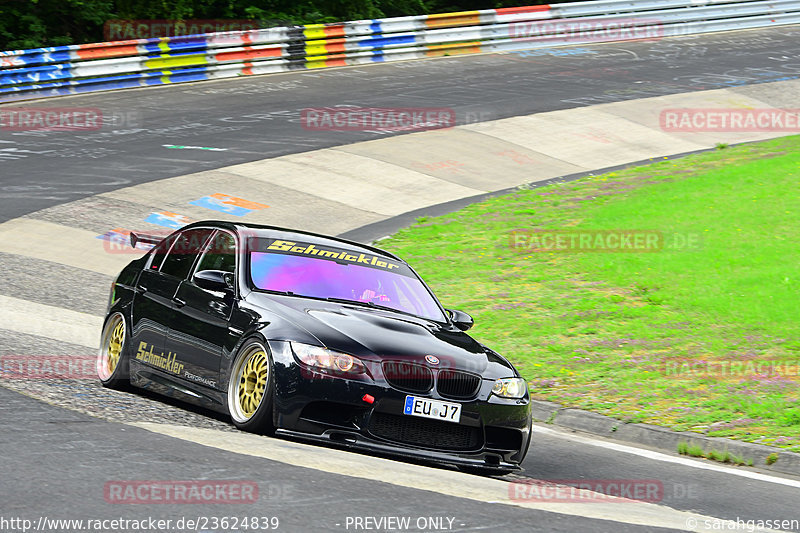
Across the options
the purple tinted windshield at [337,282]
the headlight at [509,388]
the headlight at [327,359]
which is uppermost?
the purple tinted windshield at [337,282]

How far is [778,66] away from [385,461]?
25.4m

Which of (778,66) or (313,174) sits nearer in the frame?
(313,174)

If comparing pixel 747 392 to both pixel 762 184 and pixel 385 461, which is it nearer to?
pixel 385 461

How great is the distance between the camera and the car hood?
283 inches

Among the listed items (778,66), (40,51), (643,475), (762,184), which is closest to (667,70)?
(778,66)

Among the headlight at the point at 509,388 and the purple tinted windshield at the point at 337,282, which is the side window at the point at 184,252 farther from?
the headlight at the point at 509,388

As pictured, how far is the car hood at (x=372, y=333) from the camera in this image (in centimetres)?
718

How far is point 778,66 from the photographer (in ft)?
95.6

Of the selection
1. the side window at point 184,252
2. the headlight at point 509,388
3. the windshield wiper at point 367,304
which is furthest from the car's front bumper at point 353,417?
the side window at point 184,252

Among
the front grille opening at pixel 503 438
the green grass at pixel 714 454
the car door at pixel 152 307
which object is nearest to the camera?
the front grille opening at pixel 503 438

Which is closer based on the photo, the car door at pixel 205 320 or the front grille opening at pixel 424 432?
the front grille opening at pixel 424 432

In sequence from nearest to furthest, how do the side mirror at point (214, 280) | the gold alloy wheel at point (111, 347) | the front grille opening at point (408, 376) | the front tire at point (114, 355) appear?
the front grille opening at point (408, 376), the side mirror at point (214, 280), the front tire at point (114, 355), the gold alloy wheel at point (111, 347)

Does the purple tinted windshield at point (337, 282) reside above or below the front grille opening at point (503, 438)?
above

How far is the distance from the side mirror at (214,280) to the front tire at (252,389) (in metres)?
0.69
